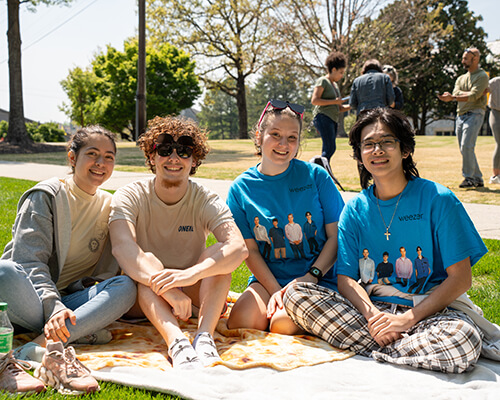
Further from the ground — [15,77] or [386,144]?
→ [15,77]

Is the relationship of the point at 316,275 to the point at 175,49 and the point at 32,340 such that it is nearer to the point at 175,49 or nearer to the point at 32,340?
the point at 32,340

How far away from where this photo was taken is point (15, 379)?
7.87ft

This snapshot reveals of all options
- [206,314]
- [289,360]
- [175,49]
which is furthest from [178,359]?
[175,49]

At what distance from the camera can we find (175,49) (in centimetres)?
3309

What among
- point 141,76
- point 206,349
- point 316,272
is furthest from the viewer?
point 141,76

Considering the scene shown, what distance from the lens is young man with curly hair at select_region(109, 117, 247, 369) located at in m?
3.03

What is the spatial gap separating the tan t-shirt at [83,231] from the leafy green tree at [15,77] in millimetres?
20437

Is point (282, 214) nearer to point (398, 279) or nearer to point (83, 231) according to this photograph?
point (398, 279)

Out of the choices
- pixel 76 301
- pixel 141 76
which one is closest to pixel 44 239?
pixel 76 301

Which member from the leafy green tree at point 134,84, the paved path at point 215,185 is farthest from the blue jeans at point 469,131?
the leafy green tree at point 134,84

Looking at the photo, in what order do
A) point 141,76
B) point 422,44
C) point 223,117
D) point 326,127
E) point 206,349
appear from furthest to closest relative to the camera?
point 223,117 → point 422,44 → point 141,76 → point 326,127 → point 206,349

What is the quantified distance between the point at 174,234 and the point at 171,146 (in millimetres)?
606

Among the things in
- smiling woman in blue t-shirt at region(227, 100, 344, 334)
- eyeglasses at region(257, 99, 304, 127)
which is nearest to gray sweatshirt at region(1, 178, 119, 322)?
smiling woman in blue t-shirt at region(227, 100, 344, 334)

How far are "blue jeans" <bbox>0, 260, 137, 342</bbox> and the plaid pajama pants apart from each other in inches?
41.1
